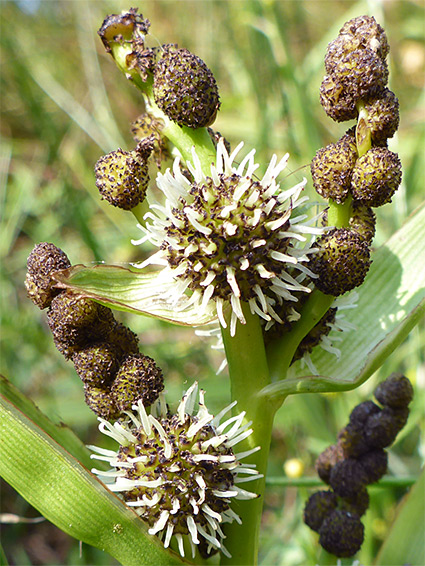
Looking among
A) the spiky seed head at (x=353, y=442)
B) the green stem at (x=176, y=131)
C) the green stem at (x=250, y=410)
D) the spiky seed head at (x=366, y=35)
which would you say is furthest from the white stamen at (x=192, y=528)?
the spiky seed head at (x=366, y=35)

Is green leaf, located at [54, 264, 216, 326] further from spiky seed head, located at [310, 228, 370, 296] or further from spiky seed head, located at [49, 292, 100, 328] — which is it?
spiky seed head, located at [310, 228, 370, 296]

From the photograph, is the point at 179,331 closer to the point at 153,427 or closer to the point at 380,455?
the point at 380,455

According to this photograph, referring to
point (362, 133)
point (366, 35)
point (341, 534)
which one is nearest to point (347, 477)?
point (341, 534)

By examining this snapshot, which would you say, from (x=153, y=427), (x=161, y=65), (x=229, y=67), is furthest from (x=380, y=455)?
(x=229, y=67)

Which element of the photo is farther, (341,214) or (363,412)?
(363,412)

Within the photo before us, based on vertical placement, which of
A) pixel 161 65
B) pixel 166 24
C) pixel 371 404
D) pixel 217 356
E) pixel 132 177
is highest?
pixel 166 24

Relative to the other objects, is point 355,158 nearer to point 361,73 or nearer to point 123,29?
point 361,73
